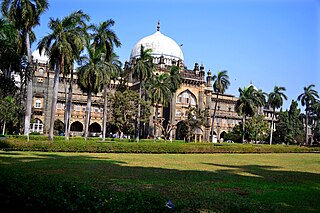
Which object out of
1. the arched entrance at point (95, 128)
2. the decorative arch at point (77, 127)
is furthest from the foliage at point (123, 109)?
the decorative arch at point (77, 127)

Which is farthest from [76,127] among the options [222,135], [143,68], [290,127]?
[290,127]

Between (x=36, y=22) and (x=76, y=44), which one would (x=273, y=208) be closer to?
(x=76, y=44)

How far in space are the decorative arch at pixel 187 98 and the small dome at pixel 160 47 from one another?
32.9 ft

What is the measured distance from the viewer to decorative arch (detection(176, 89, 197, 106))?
223 feet

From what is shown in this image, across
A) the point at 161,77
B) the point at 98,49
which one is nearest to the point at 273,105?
the point at 161,77

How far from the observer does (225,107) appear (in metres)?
82.6

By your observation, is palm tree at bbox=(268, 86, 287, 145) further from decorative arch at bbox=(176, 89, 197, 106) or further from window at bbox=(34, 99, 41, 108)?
window at bbox=(34, 99, 41, 108)

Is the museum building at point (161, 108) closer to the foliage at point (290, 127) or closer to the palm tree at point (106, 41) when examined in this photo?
the foliage at point (290, 127)

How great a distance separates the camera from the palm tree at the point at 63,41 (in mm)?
30359

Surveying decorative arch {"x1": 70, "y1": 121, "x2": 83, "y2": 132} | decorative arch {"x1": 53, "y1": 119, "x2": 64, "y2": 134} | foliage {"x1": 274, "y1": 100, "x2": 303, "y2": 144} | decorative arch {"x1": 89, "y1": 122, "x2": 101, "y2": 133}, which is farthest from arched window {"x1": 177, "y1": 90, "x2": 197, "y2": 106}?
foliage {"x1": 274, "y1": 100, "x2": 303, "y2": 144}

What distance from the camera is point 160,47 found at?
73625mm

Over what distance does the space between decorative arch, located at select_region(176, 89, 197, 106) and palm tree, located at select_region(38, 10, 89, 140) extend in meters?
38.2

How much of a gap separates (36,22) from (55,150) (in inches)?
601

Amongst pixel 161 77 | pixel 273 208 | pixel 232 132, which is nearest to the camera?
pixel 273 208
